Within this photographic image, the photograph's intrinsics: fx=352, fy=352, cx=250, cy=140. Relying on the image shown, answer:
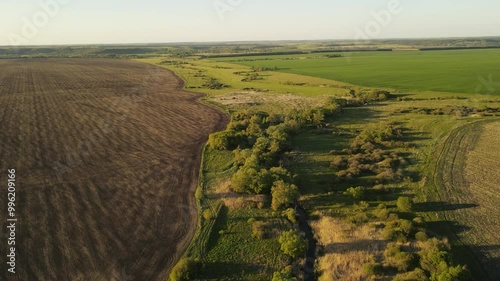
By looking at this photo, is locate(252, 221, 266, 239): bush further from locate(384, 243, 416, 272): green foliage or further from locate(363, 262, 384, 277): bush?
locate(384, 243, 416, 272): green foliage

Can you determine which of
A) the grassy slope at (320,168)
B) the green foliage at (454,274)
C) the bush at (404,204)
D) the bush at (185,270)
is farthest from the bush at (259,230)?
the green foliage at (454,274)

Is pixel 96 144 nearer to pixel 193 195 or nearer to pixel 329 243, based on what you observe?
pixel 193 195

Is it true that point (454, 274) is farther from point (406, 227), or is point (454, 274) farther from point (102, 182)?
point (102, 182)

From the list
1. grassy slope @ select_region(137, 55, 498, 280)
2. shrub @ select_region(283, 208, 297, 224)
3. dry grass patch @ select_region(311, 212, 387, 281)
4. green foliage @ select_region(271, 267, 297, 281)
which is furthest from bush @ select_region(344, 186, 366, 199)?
green foliage @ select_region(271, 267, 297, 281)

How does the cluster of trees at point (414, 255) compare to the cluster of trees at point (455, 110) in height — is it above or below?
below

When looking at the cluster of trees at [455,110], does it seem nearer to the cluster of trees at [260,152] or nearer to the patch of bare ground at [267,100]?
the patch of bare ground at [267,100]
